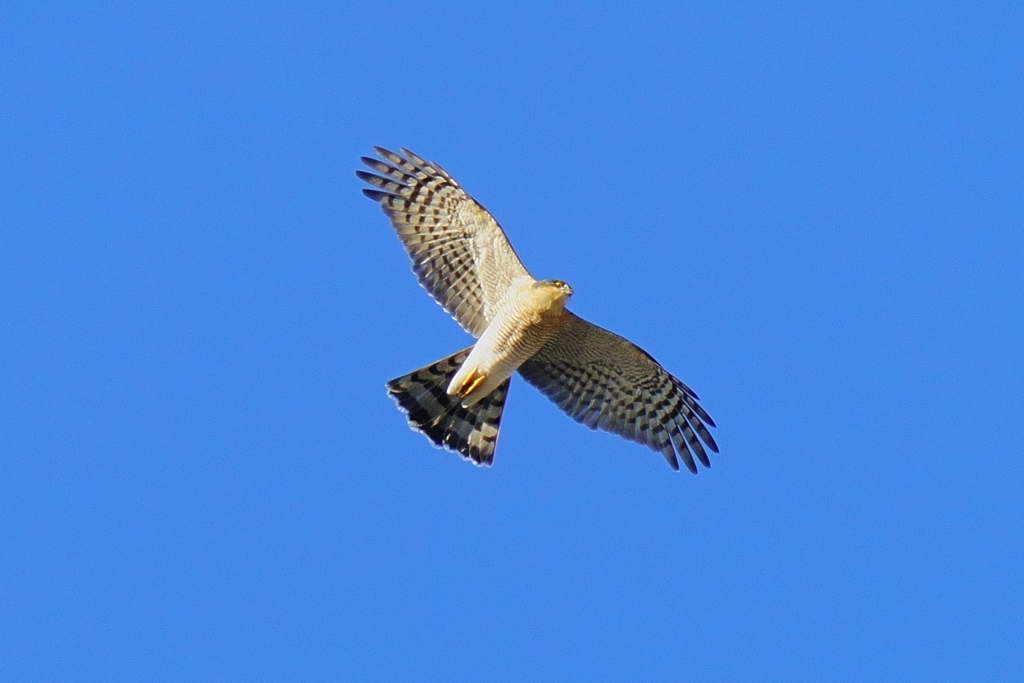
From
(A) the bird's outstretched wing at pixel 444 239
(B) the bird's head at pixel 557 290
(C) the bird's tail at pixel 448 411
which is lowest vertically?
(C) the bird's tail at pixel 448 411

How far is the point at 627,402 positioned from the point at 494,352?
180 cm

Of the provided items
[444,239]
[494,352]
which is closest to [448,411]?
[494,352]

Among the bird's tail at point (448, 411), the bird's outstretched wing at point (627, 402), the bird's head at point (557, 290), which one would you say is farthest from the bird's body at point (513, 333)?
the bird's outstretched wing at point (627, 402)

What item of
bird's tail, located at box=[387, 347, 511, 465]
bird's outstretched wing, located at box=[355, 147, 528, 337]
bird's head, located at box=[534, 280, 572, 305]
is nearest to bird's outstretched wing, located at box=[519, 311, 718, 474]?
bird's tail, located at box=[387, 347, 511, 465]

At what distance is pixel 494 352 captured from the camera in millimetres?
15594

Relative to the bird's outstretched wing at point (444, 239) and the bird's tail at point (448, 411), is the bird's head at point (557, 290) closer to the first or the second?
the bird's outstretched wing at point (444, 239)

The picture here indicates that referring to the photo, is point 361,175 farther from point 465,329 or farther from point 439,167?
point 465,329

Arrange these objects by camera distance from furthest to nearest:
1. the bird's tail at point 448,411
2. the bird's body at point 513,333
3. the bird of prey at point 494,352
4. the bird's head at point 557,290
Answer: the bird's tail at point 448,411 → the bird of prey at point 494,352 → the bird's body at point 513,333 → the bird's head at point 557,290

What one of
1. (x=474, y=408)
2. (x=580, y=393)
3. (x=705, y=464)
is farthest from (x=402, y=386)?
(x=705, y=464)

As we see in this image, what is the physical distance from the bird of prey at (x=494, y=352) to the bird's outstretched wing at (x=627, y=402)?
0.01 m

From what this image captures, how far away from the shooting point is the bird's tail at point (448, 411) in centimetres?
1627

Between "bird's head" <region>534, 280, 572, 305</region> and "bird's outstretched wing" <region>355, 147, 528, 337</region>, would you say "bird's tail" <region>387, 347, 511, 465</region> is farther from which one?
"bird's head" <region>534, 280, 572, 305</region>

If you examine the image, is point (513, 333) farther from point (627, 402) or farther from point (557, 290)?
point (627, 402)

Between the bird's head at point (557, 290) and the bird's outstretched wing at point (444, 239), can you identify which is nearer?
the bird's head at point (557, 290)
